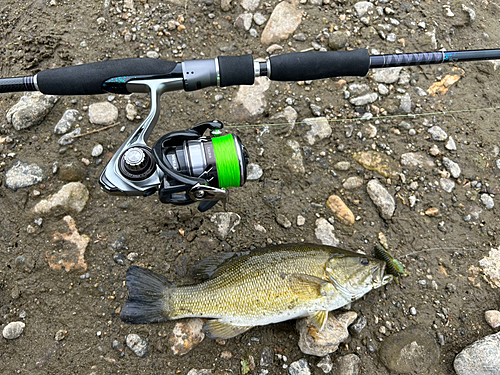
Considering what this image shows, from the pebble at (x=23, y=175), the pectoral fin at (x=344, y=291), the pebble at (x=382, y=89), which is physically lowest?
the pectoral fin at (x=344, y=291)

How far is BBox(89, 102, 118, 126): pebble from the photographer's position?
3768mm

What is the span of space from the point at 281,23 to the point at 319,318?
10.4 feet

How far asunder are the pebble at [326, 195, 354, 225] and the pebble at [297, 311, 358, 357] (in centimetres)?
92

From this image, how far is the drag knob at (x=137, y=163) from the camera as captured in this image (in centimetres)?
249

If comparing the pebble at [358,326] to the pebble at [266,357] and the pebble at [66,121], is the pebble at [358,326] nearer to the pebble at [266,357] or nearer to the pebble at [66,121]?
the pebble at [266,357]

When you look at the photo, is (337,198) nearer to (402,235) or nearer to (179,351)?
(402,235)

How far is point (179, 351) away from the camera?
323 centimetres

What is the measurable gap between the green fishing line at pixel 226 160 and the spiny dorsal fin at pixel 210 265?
89cm

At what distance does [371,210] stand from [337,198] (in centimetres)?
36

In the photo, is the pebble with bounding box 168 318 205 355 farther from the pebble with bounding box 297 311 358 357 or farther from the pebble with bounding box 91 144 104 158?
the pebble with bounding box 91 144 104 158

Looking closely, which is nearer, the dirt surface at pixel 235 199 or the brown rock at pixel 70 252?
the dirt surface at pixel 235 199

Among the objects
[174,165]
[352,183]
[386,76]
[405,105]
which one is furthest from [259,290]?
[386,76]

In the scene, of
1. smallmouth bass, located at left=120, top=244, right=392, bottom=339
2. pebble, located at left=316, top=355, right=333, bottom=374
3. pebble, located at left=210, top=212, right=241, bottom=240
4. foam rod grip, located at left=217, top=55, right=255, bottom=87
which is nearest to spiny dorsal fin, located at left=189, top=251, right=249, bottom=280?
smallmouth bass, located at left=120, top=244, right=392, bottom=339

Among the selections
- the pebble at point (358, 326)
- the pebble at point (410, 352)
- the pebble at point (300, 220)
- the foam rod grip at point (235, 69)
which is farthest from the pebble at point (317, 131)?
the pebble at point (410, 352)
